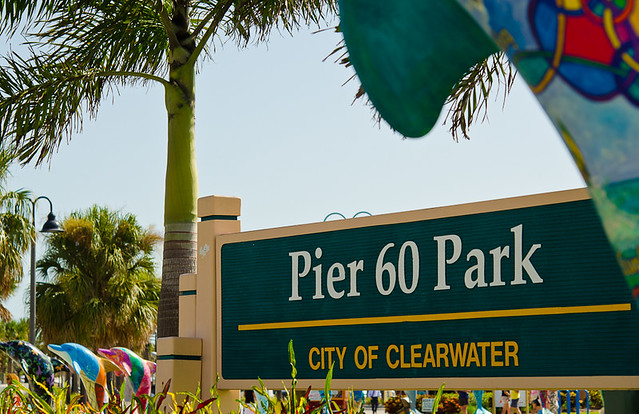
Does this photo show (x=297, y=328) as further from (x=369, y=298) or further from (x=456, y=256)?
(x=456, y=256)

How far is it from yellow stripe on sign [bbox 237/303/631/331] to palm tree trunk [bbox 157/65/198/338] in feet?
9.08

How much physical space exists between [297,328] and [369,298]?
0.68 m

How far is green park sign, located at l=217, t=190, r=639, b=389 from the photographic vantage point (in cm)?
555

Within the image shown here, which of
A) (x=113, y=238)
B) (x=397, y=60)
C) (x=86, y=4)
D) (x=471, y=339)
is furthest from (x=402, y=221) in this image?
(x=113, y=238)

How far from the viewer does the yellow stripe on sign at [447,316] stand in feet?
18.0

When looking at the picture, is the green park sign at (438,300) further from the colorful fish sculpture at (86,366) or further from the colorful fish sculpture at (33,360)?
the colorful fish sculpture at (33,360)

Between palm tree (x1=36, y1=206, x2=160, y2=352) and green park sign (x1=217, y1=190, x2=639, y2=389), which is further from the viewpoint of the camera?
palm tree (x1=36, y1=206, x2=160, y2=352)

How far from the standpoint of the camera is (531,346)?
A: 5738 mm

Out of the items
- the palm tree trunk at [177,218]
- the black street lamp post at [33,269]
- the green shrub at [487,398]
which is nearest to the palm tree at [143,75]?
the palm tree trunk at [177,218]

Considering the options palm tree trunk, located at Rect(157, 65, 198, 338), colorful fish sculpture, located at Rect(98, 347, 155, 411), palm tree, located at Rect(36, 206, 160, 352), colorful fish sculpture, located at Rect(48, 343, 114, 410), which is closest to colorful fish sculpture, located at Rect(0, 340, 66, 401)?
colorful fish sculpture, located at Rect(48, 343, 114, 410)

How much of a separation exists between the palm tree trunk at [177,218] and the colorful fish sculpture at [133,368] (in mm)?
1739

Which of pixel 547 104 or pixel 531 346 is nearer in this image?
pixel 547 104

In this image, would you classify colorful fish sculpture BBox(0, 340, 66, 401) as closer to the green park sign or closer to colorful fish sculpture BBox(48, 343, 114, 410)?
colorful fish sculpture BBox(48, 343, 114, 410)

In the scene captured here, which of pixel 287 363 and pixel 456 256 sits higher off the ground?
pixel 456 256
